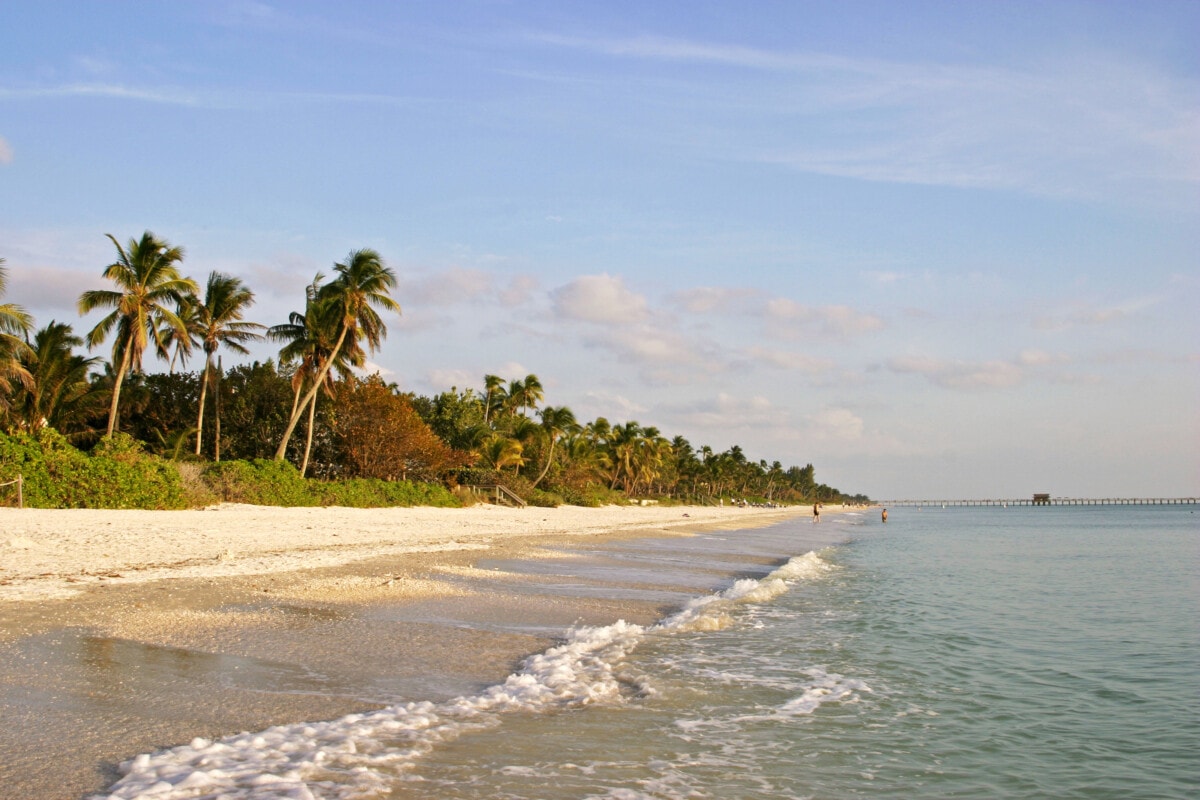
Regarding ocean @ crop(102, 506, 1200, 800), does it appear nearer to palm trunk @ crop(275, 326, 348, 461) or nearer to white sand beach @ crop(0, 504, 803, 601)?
white sand beach @ crop(0, 504, 803, 601)

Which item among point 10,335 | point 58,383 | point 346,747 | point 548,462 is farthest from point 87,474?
point 548,462

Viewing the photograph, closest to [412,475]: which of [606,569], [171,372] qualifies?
[171,372]

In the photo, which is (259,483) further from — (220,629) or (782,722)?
(782,722)

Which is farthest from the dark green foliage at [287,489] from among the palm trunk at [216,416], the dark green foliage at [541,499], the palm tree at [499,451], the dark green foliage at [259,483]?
the dark green foliage at [541,499]

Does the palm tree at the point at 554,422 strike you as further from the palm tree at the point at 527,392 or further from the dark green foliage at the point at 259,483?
the dark green foliage at the point at 259,483

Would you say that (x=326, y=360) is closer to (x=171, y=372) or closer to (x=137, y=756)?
(x=171, y=372)

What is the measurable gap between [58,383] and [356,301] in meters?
12.6

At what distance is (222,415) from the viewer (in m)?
43.2

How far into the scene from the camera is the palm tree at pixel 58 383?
112 ft

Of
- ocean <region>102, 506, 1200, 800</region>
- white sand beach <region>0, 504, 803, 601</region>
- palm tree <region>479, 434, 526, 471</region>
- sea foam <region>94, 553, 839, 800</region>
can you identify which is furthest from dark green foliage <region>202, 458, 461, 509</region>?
sea foam <region>94, 553, 839, 800</region>

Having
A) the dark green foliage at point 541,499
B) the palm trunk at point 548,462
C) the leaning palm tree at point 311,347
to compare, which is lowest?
the dark green foliage at point 541,499

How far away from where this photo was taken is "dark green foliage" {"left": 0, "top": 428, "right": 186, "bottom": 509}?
67.7 feet

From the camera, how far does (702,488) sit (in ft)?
421

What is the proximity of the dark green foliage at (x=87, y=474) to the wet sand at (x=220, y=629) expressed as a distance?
2151mm
